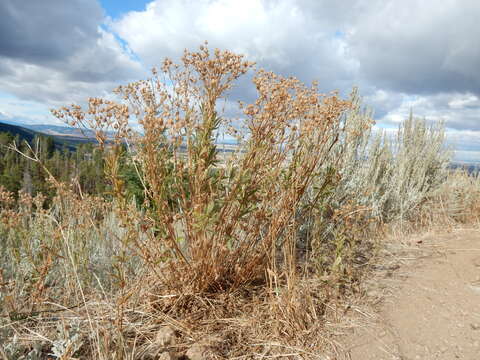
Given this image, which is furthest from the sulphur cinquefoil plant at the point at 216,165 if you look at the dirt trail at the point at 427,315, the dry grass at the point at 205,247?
the dirt trail at the point at 427,315

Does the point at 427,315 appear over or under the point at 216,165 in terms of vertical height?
under

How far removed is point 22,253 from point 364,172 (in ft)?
13.6

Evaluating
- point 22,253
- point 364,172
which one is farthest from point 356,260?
point 22,253

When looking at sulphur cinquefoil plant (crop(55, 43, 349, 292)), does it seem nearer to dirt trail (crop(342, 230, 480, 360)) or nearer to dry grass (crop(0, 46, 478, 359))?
dry grass (crop(0, 46, 478, 359))

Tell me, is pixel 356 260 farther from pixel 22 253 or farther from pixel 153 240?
pixel 22 253

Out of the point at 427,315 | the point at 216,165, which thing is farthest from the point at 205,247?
the point at 427,315

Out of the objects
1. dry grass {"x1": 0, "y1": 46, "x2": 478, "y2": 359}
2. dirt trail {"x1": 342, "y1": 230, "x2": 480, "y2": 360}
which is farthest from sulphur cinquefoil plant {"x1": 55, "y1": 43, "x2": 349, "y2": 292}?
dirt trail {"x1": 342, "y1": 230, "x2": 480, "y2": 360}

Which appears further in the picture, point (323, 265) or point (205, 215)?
point (323, 265)

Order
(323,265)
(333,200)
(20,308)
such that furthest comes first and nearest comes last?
(333,200) → (323,265) → (20,308)

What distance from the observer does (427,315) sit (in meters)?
2.02

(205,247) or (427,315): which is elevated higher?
(205,247)

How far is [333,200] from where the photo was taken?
3645 mm

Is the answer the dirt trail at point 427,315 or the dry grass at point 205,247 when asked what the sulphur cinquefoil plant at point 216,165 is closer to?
the dry grass at point 205,247

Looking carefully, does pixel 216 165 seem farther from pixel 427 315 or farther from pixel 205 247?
pixel 427 315
